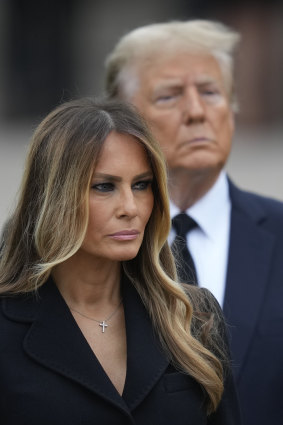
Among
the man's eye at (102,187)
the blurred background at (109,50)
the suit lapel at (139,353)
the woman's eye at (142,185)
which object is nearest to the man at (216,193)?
the suit lapel at (139,353)

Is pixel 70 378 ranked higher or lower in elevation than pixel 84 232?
lower

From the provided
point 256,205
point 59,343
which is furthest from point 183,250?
point 59,343

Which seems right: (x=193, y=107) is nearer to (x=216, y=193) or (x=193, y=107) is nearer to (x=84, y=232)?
(x=216, y=193)

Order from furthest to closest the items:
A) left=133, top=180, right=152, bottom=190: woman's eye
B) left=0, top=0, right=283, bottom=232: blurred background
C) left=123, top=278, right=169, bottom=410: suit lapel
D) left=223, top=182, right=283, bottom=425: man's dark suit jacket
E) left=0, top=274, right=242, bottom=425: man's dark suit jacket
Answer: left=0, top=0, right=283, bottom=232: blurred background → left=223, top=182, right=283, bottom=425: man's dark suit jacket → left=133, top=180, right=152, bottom=190: woman's eye → left=123, top=278, right=169, bottom=410: suit lapel → left=0, top=274, right=242, bottom=425: man's dark suit jacket

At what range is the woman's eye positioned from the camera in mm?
3172

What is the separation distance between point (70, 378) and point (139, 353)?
0.78 ft

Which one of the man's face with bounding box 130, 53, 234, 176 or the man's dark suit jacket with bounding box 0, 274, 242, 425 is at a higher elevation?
the man's face with bounding box 130, 53, 234, 176

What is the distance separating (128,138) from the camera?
3168mm

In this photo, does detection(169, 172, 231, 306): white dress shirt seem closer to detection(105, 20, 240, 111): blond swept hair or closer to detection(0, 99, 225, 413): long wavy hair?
detection(105, 20, 240, 111): blond swept hair

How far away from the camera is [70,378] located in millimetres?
3002

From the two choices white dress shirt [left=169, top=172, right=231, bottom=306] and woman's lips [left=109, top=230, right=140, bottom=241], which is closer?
woman's lips [left=109, top=230, right=140, bottom=241]

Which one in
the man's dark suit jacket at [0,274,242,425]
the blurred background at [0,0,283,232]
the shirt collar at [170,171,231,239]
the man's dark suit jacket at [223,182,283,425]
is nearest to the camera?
the man's dark suit jacket at [0,274,242,425]

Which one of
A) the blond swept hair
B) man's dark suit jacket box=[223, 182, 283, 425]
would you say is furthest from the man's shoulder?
the blond swept hair

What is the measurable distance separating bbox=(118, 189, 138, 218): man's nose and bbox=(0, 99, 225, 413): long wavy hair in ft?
0.32
